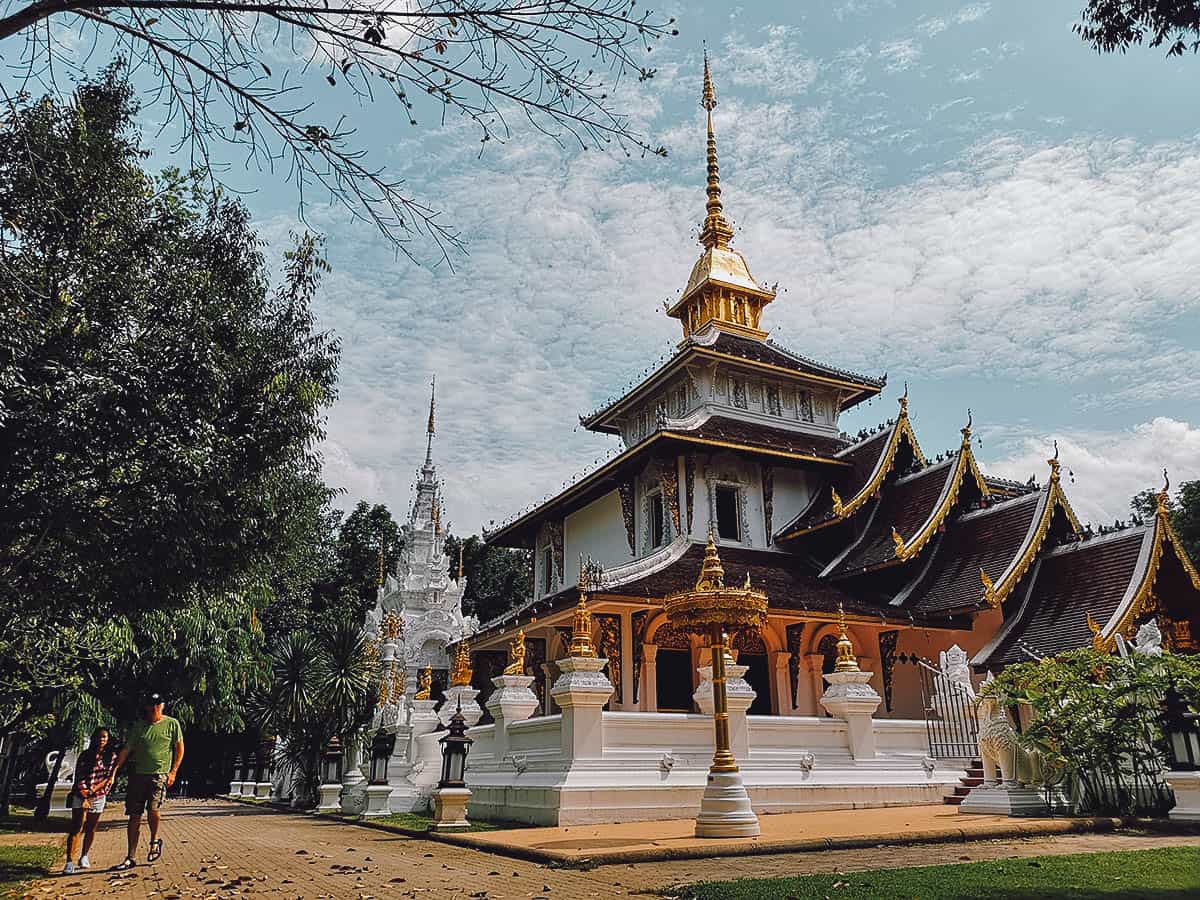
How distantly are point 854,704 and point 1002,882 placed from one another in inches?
271

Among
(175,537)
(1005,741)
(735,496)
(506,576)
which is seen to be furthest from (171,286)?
(506,576)

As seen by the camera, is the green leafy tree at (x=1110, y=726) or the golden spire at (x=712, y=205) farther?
the golden spire at (x=712, y=205)

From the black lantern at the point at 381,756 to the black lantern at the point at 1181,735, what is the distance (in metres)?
10.3

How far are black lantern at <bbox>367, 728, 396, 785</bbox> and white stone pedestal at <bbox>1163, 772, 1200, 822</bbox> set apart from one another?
33.8 feet

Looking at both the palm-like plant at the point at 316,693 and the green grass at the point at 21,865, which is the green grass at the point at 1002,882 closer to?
the green grass at the point at 21,865

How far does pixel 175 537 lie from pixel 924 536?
12.3 meters

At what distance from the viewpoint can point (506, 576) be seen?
42.5 m

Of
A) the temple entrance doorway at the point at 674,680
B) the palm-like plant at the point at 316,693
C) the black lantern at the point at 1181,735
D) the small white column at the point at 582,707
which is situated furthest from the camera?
the palm-like plant at the point at 316,693

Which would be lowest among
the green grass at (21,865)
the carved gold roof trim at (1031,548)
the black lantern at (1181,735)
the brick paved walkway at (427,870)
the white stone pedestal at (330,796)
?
the white stone pedestal at (330,796)

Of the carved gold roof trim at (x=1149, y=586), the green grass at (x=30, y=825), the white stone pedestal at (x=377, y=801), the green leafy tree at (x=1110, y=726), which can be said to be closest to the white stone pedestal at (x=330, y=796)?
the white stone pedestal at (x=377, y=801)

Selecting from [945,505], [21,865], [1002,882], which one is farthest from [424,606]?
[1002,882]

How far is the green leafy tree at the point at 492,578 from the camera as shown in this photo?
1651 inches

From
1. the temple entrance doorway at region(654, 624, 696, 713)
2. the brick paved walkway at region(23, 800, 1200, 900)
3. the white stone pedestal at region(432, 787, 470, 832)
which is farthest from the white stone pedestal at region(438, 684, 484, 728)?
the brick paved walkway at region(23, 800, 1200, 900)

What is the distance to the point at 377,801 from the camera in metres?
14.2
